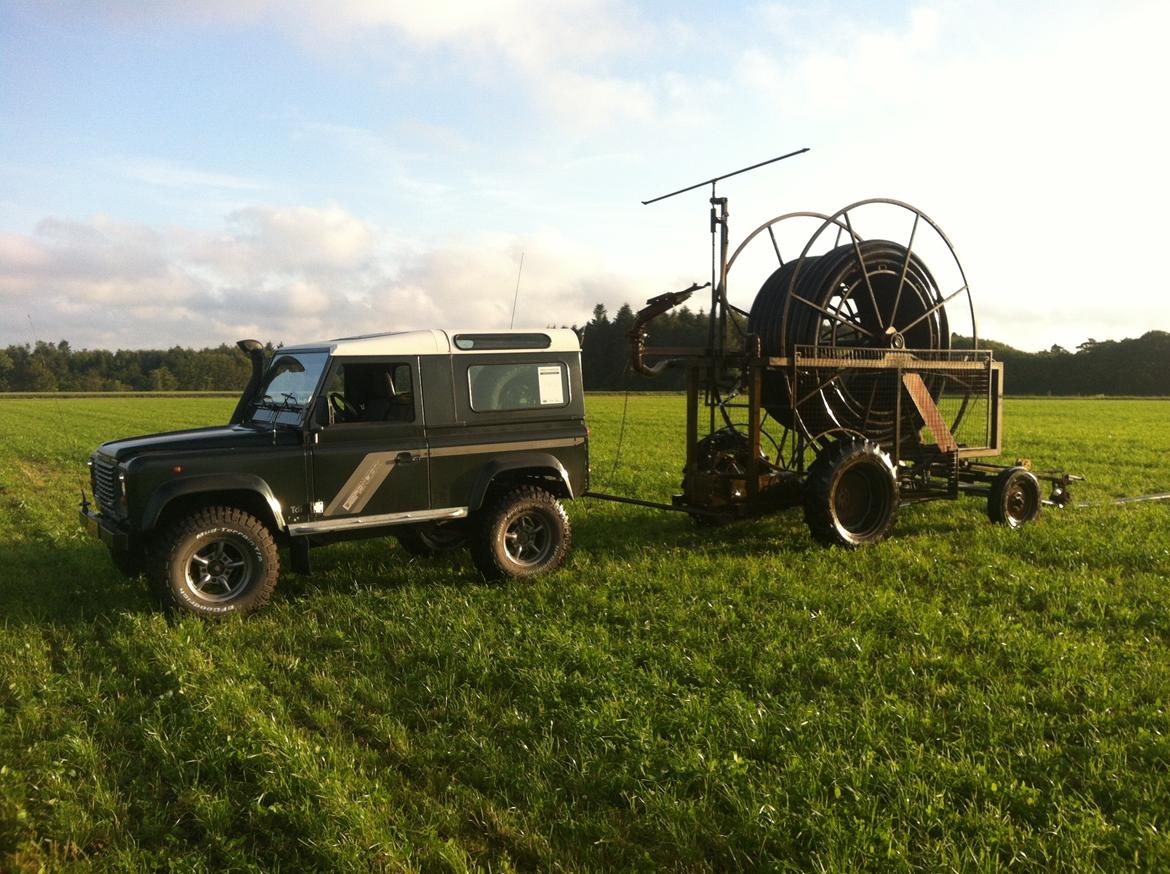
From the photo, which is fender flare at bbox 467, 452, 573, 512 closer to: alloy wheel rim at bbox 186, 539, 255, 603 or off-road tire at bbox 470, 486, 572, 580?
off-road tire at bbox 470, 486, 572, 580

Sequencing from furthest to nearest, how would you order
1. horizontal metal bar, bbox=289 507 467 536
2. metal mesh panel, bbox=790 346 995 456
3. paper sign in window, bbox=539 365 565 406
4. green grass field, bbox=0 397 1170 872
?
metal mesh panel, bbox=790 346 995 456, paper sign in window, bbox=539 365 565 406, horizontal metal bar, bbox=289 507 467 536, green grass field, bbox=0 397 1170 872

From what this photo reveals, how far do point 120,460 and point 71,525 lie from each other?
5.49 meters

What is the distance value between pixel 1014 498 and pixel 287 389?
28.3 feet

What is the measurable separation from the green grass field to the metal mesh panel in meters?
2.06

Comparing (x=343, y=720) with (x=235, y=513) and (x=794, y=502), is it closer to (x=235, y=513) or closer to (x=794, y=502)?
(x=235, y=513)

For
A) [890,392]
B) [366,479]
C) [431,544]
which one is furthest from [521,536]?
[890,392]

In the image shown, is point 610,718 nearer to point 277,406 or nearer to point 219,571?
point 219,571

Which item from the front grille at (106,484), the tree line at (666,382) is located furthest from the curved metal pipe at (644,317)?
the tree line at (666,382)

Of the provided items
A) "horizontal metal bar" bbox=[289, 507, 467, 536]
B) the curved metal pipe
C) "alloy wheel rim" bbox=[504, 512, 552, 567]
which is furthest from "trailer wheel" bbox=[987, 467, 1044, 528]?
"horizontal metal bar" bbox=[289, 507, 467, 536]

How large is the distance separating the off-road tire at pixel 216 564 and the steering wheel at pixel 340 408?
47.4 inches

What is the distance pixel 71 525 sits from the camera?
450 inches

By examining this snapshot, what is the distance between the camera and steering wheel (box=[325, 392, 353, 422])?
7.67m

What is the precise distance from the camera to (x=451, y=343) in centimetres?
793

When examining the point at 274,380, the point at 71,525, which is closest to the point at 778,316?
the point at 274,380
